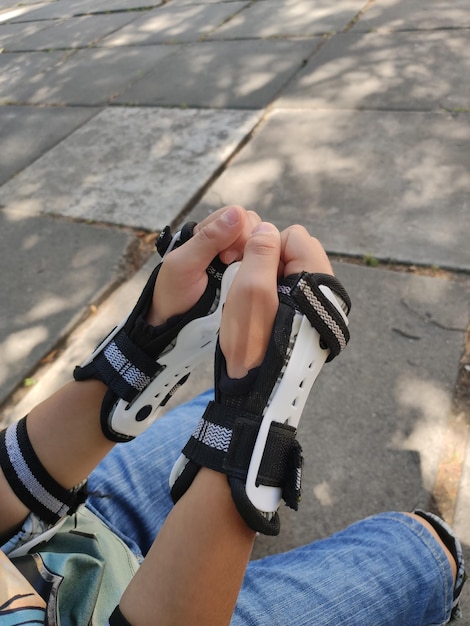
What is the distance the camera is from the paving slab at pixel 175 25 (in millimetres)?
5172

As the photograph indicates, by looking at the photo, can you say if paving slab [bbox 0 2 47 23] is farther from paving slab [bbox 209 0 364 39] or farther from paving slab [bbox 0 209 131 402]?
paving slab [bbox 0 209 131 402]

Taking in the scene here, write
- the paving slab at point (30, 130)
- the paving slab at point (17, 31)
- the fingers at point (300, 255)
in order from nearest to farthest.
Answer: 1. the fingers at point (300, 255)
2. the paving slab at point (30, 130)
3. the paving slab at point (17, 31)

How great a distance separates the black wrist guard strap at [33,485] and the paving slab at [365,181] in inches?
63.9

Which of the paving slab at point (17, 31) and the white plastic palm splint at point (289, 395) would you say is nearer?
the white plastic palm splint at point (289, 395)

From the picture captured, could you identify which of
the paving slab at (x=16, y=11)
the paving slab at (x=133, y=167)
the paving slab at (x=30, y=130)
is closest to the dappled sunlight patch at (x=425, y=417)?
the paving slab at (x=133, y=167)

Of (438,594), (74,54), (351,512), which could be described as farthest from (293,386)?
(74,54)

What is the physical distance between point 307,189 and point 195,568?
7.35 feet

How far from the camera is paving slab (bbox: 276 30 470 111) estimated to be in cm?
338

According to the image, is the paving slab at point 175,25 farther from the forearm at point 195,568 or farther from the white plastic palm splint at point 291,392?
the forearm at point 195,568

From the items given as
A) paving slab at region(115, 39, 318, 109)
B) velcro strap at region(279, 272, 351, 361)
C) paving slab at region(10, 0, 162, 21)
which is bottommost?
paving slab at region(115, 39, 318, 109)

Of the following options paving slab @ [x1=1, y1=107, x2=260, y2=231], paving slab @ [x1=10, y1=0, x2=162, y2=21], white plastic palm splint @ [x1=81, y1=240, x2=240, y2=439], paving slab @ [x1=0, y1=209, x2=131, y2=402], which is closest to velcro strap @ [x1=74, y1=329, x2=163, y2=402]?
white plastic palm splint @ [x1=81, y1=240, x2=240, y2=439]

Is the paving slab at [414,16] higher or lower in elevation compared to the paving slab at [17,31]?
lower

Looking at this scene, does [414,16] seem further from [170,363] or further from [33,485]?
[33,485]

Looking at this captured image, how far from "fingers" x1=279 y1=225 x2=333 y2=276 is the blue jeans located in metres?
0.60
